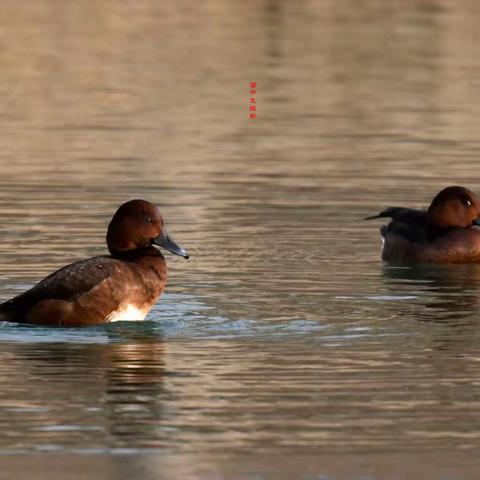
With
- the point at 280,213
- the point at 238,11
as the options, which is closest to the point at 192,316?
the point at 280,213

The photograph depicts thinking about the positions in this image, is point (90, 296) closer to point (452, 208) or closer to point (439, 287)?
point (439, 287)

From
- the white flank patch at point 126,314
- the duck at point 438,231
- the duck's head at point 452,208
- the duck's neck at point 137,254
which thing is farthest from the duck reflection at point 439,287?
the white flank patch at point 126,314

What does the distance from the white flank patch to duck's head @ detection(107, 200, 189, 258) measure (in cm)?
63

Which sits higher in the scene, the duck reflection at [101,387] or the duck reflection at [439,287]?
the duck reflection at [101,387]

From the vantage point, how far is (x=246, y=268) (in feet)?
53.1

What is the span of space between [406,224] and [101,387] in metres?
7.33

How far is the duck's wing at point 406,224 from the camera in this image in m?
18.0

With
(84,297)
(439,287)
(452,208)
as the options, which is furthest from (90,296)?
(452,208)

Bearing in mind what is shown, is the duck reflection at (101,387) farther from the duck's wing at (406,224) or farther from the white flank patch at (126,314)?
the duck's wing at (406,224)

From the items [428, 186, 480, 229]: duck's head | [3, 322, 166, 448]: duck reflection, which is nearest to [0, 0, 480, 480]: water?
[3, 322, 166, 448]: duck reflection

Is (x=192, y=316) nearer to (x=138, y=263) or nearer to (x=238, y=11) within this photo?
(x=138, y=263)

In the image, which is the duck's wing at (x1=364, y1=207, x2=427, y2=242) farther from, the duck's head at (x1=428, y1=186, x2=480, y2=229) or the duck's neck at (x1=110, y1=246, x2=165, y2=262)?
the duck's neck at (x1=110, y1=246, x2=165, y2=262)

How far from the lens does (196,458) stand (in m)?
9.62

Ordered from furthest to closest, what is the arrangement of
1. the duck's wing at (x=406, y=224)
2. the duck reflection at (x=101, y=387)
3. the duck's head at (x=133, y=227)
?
1. the duck's wing at (x=406, y=224)
2. the duck's head at (x=133, y=227)
3. the duck reflection at (x=101, y=387)
